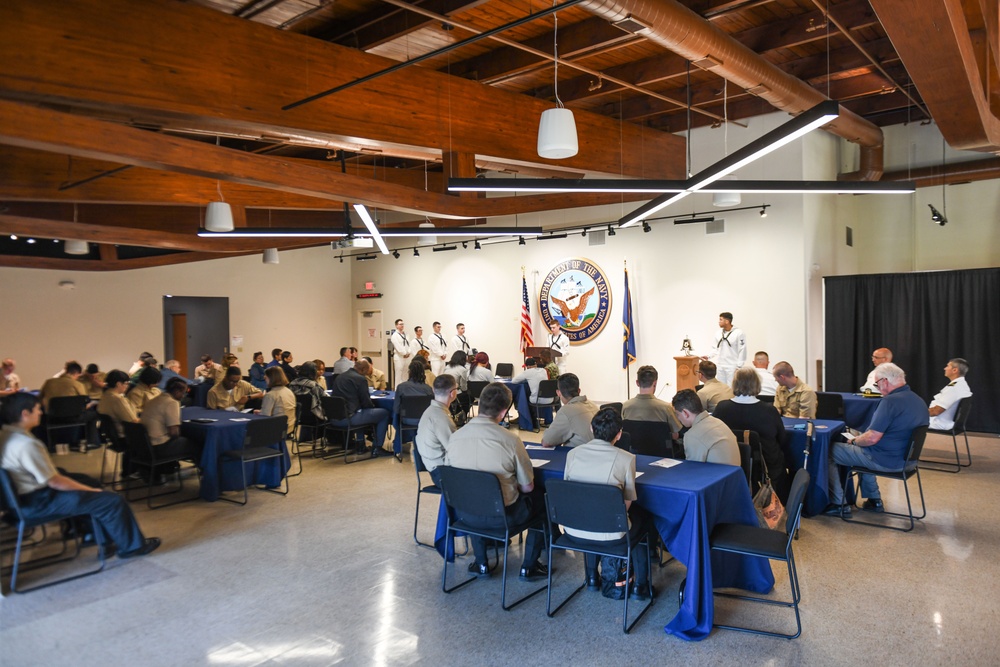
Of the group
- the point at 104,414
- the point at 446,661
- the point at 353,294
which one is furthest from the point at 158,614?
the point at 353,294

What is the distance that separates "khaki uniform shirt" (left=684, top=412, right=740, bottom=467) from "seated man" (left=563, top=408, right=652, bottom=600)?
0.65 metres

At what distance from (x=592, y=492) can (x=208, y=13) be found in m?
4.24

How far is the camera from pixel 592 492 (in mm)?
3186

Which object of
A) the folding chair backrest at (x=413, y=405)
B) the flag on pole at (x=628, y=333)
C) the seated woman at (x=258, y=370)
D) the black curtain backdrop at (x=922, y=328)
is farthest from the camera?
the flag on pole at (x=628, y=333)

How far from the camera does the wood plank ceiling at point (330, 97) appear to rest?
164 inches

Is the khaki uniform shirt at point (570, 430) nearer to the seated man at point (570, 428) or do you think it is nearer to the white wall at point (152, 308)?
the seated man at point (570, 428)

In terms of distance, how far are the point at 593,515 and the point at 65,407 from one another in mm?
7599

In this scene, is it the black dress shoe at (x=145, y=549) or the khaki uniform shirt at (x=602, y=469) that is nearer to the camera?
the khaki uniform shirt at (x=602, y=469)

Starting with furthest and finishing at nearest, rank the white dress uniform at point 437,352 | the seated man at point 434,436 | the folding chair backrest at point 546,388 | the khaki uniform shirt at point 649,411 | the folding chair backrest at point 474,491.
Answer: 1. the white dress uniform at point 437,352
2. the folding chair backrest at point 546,388
3. the khaki uniform shirt at point 649,411
4. the seated man at point 434,436
5. the folding chair backrest at point 474,491

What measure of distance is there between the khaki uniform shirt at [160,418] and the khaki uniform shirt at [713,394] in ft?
15.7

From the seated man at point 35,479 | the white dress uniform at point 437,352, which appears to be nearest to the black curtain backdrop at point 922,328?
the white dress uniform at point 437,352

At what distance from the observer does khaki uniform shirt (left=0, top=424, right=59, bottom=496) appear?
13.1 feet

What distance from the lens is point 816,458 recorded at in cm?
513

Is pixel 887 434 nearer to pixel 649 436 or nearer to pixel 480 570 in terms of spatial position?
pixel 649 436
